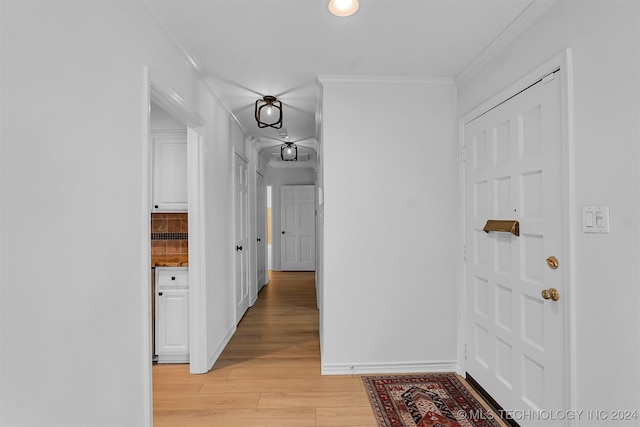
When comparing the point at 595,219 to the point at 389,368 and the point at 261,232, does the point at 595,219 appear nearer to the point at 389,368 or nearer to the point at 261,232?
the point at 389,368

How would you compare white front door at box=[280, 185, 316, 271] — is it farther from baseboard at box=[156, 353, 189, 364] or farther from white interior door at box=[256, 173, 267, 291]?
baseboard at box=[156, 353, 189, 364]

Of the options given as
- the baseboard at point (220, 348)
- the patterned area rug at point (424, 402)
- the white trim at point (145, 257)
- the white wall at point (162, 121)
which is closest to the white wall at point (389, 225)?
the patterned area rug at point (424, 402)

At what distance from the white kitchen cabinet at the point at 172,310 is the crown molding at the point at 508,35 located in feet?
9.22

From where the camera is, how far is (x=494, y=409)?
2.27 metres

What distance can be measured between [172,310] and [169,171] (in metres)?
1.29

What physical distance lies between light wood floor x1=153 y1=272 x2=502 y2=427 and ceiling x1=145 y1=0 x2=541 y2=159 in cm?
244

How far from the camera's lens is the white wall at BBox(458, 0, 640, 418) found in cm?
132

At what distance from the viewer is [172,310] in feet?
9.73

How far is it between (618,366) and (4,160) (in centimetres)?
229

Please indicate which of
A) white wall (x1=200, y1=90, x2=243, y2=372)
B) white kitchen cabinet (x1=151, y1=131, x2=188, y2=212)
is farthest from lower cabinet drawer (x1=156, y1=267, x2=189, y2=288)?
white kitchen cabinet (x1=151, y1=131, x2=188, y2=212)

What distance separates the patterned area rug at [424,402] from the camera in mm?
2145

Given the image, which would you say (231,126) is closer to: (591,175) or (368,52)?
(368,52)

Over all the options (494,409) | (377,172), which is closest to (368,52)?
(377,172)

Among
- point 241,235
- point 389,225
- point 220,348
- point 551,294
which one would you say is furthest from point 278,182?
point 551,294
